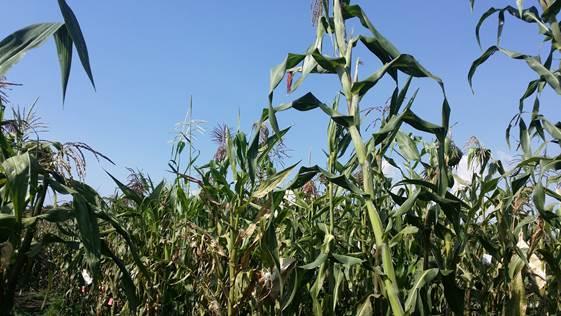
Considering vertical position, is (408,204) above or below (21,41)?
below

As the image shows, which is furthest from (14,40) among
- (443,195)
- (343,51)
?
(443,195)

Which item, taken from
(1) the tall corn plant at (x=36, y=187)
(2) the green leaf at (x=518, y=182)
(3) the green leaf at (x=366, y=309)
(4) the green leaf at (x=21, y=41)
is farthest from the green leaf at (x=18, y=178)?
(2) the green leaf at (x=518, y=182)

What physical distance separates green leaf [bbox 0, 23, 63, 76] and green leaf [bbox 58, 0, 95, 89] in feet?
0.22

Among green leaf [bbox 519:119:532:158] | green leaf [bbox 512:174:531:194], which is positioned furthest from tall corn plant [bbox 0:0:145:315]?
green leaf [bbox 519:119:532:158]

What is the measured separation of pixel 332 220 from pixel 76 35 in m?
1.30

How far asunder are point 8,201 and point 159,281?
4.73 feet

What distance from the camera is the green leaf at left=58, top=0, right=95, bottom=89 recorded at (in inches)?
48.1

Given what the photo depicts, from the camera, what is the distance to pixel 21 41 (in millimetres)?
1268

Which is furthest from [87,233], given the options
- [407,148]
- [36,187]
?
[407,148]

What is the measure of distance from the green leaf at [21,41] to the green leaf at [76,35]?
0.22 ft

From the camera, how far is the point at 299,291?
2.29 meters

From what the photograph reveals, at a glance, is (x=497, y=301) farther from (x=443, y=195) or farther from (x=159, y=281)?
(x=159, y=281)

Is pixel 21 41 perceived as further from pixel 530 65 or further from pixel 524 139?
pixel 524 139

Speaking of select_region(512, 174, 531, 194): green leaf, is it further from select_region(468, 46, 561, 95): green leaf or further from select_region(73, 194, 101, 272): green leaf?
select_region(73, 194, 101, 272): green leaf
